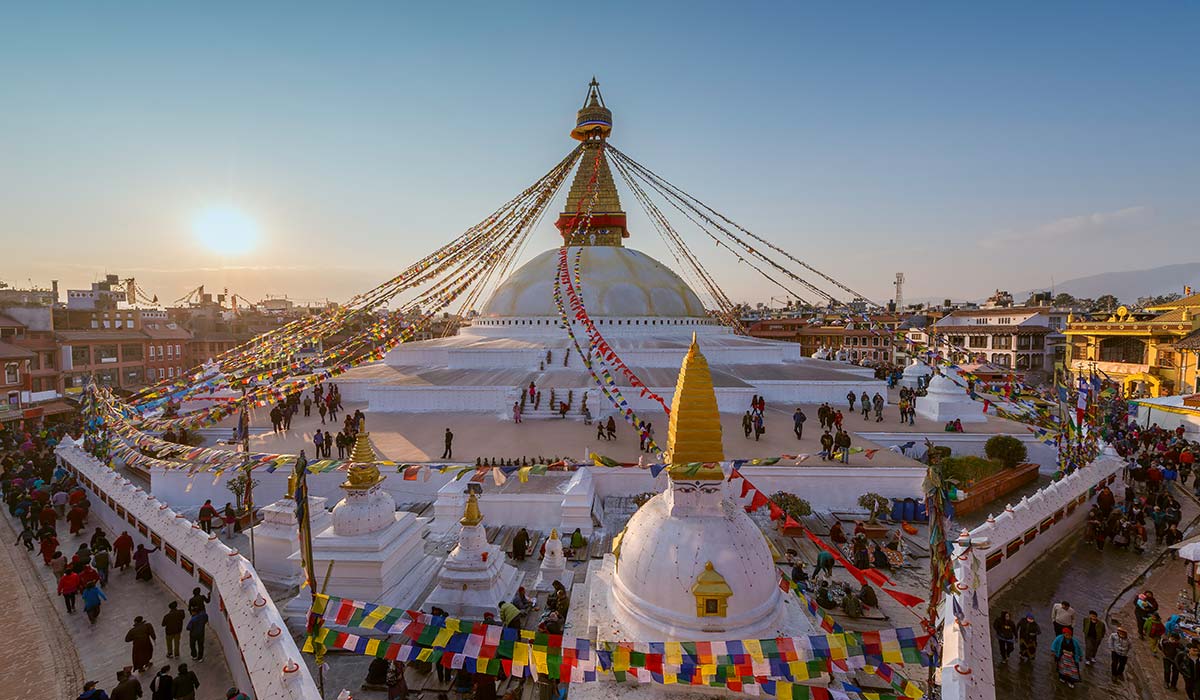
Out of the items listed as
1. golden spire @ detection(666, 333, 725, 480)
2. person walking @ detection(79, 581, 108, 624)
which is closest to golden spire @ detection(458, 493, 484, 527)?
golden spire @ detection(666, 333, 725, 480)

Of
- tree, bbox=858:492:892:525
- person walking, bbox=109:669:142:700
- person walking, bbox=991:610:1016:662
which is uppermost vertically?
tree, bbox=858:492:892:525

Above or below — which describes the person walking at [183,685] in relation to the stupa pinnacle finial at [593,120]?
below

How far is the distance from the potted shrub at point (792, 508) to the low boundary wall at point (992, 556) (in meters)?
2.47

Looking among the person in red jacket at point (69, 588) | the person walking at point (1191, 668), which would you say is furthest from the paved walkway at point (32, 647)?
the person walking at point (1191, 668)

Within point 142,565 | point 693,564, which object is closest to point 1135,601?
point 693,564

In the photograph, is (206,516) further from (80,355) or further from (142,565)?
(80,355)

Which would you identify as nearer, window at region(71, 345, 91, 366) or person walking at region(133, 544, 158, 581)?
person walking at region(133, 544, 158, 581)

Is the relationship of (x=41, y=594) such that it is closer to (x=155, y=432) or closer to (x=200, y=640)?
(x=200, y=640)

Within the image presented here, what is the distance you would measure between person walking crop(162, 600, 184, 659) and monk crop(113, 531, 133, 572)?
2.82 meters

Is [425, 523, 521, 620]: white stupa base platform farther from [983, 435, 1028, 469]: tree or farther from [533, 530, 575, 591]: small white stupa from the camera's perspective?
[983, 435, 1028, 469]: tree

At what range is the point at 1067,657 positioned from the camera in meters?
5.39

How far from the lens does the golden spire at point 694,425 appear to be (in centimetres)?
461

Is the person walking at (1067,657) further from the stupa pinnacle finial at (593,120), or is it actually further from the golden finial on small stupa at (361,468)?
the stupa pinnacle finial at (593,120)

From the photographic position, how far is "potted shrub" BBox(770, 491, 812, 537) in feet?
28.4
